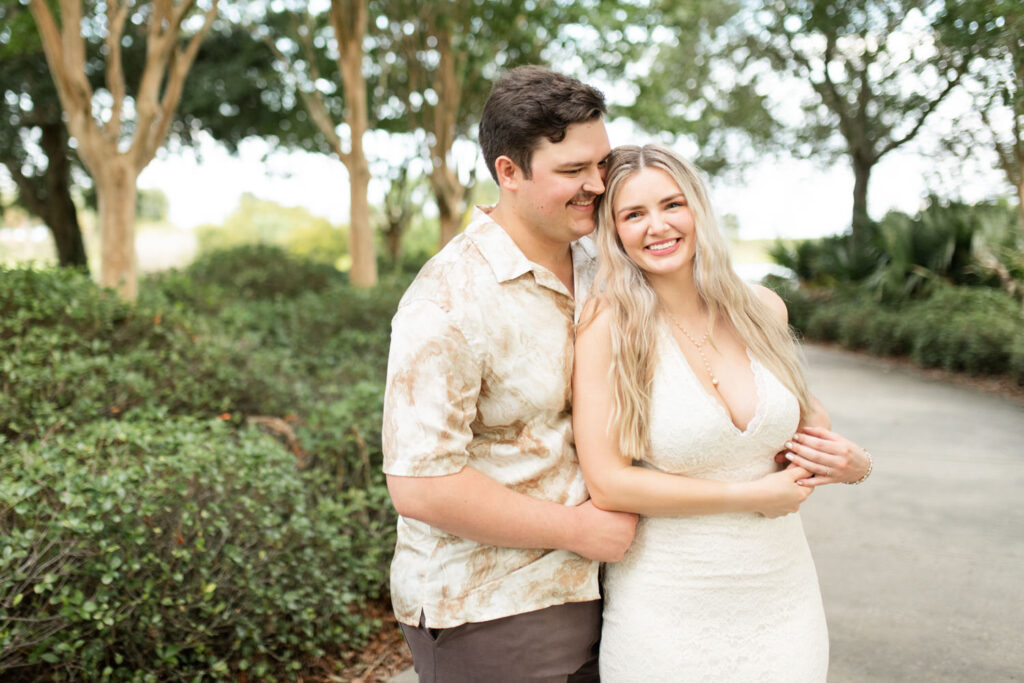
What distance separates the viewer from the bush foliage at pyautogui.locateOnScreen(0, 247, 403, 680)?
9.76 ft

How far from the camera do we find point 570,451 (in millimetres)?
2098

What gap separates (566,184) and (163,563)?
204cm

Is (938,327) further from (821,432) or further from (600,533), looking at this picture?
(600,533)

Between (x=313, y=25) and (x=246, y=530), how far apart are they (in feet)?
44.6

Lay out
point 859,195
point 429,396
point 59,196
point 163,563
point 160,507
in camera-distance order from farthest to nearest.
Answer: point 859,195, point 59,196, point 160,507, point 163,563, point 429,396

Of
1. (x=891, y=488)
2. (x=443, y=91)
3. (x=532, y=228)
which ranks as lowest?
(x=891, y=488)

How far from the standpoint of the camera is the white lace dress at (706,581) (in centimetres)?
210

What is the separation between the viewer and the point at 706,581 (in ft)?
6.95

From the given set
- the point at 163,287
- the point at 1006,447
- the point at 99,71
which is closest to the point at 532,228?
the point at 1006,447

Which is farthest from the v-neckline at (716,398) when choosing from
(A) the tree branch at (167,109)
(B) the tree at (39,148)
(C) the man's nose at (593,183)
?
(B) the tree at (39,148)

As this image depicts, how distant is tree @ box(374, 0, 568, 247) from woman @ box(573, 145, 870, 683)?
446 inches

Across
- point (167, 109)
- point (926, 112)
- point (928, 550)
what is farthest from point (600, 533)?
point (926, 112)

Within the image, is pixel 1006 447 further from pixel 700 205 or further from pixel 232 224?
pixel 232 224

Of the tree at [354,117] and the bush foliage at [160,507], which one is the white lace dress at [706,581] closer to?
the bush foliage at [160,507]
